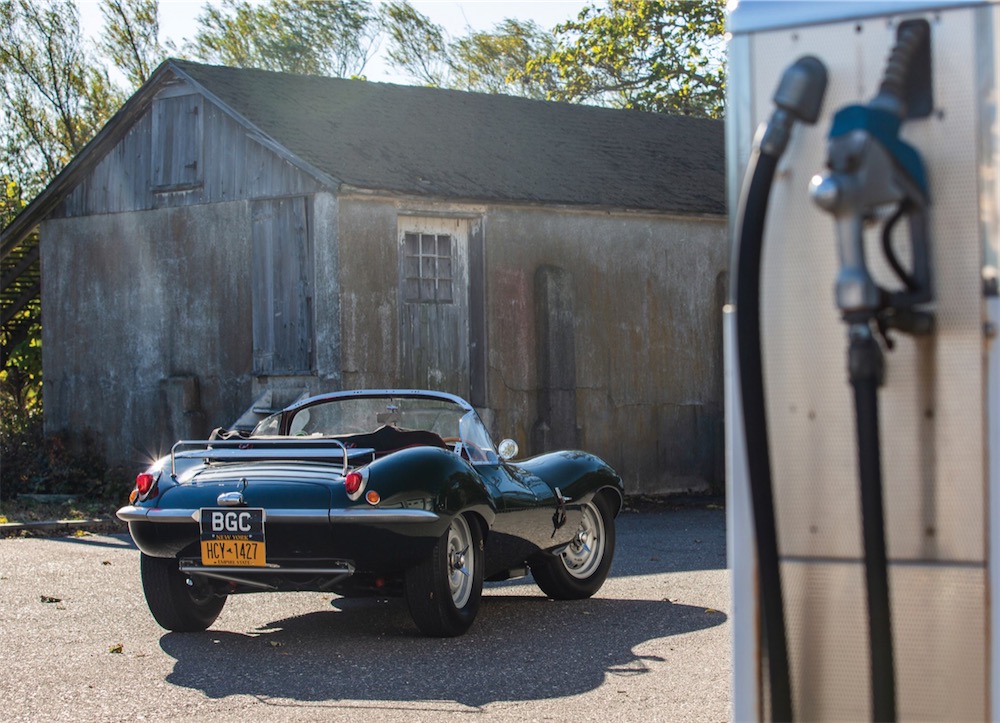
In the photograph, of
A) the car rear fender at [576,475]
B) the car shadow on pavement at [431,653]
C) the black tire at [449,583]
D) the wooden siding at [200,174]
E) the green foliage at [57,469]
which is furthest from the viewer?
the green foliage at [57,469]

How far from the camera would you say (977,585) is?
2734 millimetres

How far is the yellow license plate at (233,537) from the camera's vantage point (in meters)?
7.88

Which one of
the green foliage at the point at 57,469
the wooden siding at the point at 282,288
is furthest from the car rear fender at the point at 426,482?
the green foliage at the point at 57,469

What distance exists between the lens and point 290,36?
152 feet

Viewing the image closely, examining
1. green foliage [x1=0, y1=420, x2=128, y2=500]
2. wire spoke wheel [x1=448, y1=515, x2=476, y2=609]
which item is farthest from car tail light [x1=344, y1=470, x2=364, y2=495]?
green foliage [x1=0, y1=420, x2=128, y2=500]

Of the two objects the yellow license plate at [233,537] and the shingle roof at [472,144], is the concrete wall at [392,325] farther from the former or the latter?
the yellow license plate at [233,537]

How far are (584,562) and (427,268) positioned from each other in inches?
384

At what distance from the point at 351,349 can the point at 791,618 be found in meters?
15.6

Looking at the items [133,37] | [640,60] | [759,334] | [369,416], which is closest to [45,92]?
[133,37]

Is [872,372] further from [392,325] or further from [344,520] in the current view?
[392,325]

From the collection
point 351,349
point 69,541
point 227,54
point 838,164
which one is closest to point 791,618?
point 838,164

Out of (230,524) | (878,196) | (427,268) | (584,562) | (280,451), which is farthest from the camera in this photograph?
(427,268)

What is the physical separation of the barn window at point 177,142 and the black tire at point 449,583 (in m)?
12.6

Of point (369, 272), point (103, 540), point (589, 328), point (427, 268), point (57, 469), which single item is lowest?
point (103, 540)
